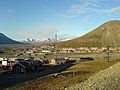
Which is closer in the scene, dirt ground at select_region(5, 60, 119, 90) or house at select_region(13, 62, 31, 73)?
dirt ground at select_region(5, 60, 119, 90)

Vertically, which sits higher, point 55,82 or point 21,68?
point 21,68

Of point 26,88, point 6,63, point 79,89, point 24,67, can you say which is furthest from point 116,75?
point 6,63

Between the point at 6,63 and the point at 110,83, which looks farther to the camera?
the point at 6,63

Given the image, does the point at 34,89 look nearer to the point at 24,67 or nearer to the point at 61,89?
the point at 61,89

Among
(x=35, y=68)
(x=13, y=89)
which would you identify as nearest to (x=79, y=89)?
(x=13, y=89)

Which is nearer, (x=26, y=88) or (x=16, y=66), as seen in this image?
(x=26, y=88)

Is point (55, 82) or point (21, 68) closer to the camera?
point (55, 82)

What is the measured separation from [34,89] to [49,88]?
105 inches

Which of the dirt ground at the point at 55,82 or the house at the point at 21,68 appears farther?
the house at the point at 21,68

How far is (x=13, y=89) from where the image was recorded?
45.7 m

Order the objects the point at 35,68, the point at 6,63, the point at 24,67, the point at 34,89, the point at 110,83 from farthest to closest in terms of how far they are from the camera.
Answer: the point at 6,63
the point at 35,68
the point at 24,67
the point at 34,89
the point at 110,83

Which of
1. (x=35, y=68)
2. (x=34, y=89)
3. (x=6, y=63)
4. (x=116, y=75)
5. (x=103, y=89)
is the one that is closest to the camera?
(x=103, y=89)

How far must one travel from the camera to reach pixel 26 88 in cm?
4544

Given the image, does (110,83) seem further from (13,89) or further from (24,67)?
(24,67)
